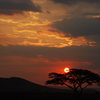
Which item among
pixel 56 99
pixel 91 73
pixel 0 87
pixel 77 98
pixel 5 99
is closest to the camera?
pixel 77 98

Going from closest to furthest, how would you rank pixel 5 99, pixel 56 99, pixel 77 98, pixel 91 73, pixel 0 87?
pixel 77 98 < pixel 91 73 < pixel 5 99 < pixel 56 99 < pixel 0 87

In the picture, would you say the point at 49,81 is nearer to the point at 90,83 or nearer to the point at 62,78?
the point at 62,78

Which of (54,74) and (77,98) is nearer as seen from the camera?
(77,98)

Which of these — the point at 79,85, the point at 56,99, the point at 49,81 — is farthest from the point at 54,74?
the point at 56,99

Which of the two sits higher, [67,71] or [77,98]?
[67,71]

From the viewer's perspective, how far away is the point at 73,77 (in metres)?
70.9

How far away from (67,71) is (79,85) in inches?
206

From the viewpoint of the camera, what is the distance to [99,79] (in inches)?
2808

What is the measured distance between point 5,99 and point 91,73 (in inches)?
938

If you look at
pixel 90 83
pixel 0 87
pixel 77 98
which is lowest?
pixel 77 98

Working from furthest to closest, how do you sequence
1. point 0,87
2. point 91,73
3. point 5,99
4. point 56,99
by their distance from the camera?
point 0,87
point 56,99
point 5,99
point 91,73

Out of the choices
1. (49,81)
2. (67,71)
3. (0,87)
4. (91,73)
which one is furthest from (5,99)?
(0,87)

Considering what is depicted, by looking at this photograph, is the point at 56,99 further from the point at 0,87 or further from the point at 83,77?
the point at 0,87

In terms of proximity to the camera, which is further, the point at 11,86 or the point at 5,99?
the point at 11,86
